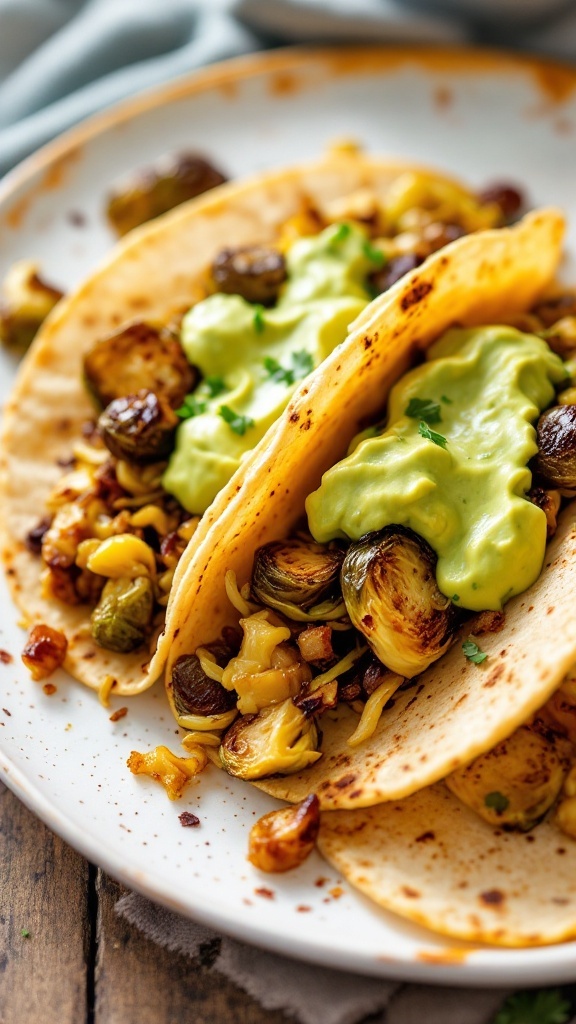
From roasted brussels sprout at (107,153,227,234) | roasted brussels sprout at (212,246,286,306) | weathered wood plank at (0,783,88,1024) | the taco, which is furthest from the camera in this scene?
roasted brussels sprout at (107,153,227,234)

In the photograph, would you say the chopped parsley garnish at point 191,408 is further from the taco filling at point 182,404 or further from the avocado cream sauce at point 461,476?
the avocado cream sauce at point 461,476

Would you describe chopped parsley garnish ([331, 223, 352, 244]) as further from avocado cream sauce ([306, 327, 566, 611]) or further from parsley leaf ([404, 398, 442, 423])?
parsley leaf ([404, 398, 442, 423])

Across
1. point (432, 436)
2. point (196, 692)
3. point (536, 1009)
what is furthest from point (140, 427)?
point (536, 1009)

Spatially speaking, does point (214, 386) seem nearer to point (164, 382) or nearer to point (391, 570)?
point (164, 382)

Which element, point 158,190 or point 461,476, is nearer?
point 461,476

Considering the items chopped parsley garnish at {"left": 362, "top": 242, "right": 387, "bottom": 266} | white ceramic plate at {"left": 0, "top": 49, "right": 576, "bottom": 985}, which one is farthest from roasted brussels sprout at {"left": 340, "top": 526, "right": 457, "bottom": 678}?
chopped parsley garnish at {"left": 362, "top": 242, "right": 387, "bottom": 266}

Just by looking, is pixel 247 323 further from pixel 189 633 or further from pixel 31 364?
pixel 189 633

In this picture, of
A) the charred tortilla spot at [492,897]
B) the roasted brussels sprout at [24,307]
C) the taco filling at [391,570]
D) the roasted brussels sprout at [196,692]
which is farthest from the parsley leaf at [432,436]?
the roasted brussels sprout at [24,307]

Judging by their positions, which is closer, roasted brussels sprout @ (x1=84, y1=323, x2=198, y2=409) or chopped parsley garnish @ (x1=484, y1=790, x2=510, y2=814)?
chopped parsley garnish @ (x1=484, y1=790, x2=510, y2=814)
